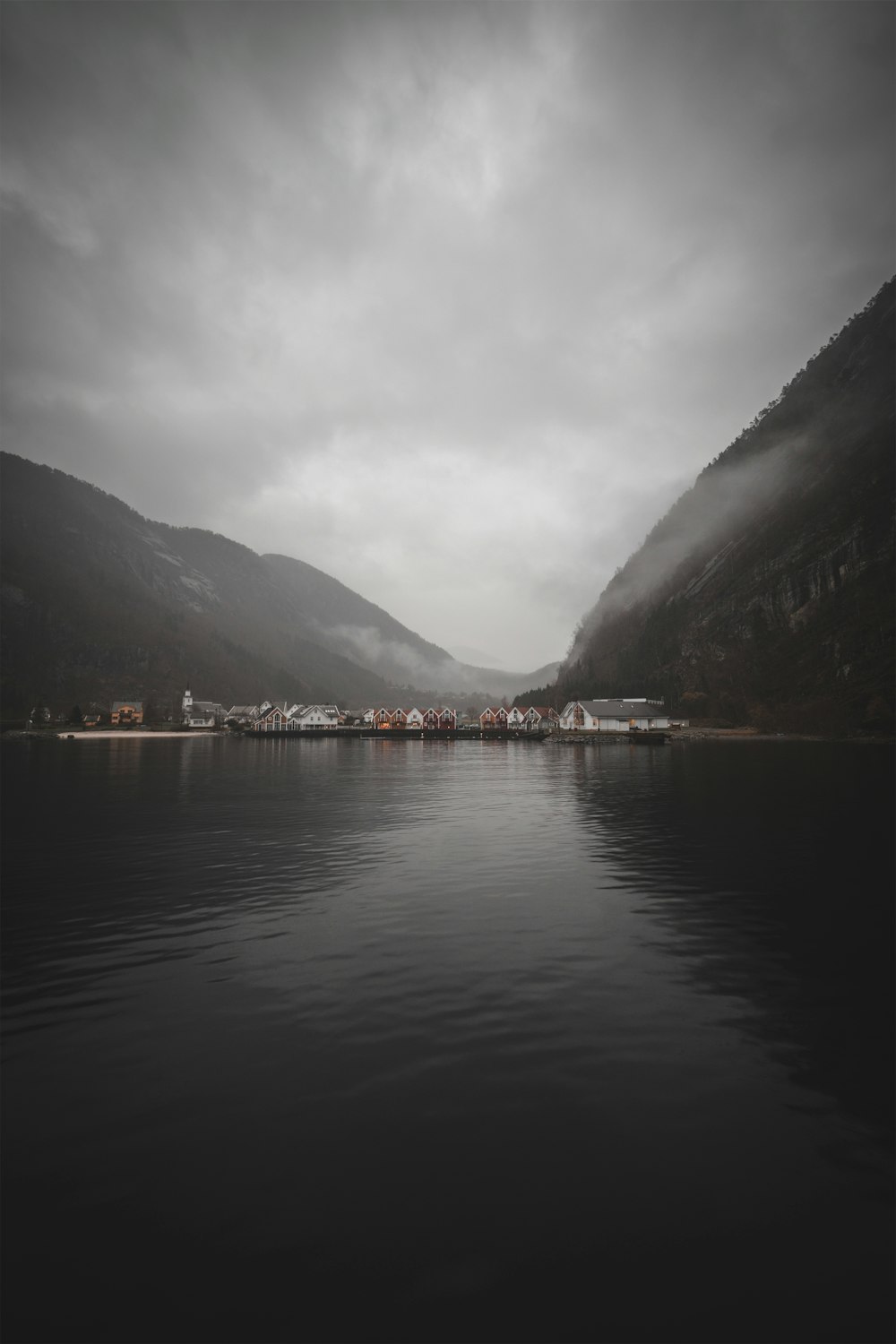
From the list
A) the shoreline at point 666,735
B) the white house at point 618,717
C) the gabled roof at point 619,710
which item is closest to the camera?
the shoreline at point 666,735

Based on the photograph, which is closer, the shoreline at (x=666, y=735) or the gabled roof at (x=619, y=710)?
the shoreline at (x=666, y=735)

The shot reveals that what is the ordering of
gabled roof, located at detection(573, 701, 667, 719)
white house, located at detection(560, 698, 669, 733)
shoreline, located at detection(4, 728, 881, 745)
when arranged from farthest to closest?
gabled roof, located at detection(573, 701, 667, 719) < white house, located at detection(560, 698, 669, 733) < shoreline, located at detection(4, 728, 881, 745)

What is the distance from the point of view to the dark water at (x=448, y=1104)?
6.41 m

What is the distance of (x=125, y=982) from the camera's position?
14.3 metres

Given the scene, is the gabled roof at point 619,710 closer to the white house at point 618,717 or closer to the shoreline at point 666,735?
the white house at point 618,717

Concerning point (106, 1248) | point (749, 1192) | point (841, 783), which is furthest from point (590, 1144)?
point (841, 783)

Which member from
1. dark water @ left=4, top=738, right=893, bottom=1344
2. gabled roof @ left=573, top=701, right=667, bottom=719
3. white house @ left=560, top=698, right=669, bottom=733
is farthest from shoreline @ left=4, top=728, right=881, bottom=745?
dark water @ left=4, top=738, right=893, bottom=1344

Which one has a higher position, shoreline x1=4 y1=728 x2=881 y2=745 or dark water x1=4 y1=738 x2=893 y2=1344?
shoreline x1=4 y1=728 x2=881 y2=745

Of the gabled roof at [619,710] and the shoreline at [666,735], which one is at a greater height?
the gabled roof at [619,710]

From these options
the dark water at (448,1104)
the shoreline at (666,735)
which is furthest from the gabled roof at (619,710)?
the dark water at (448,1104)

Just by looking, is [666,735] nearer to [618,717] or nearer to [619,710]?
[618,717]

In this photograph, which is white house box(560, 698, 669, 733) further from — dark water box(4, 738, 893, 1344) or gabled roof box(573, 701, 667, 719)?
dark water box(4, 738, 893, 1344)

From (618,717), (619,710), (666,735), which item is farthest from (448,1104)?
(619,710)

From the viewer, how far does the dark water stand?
6.41 m
